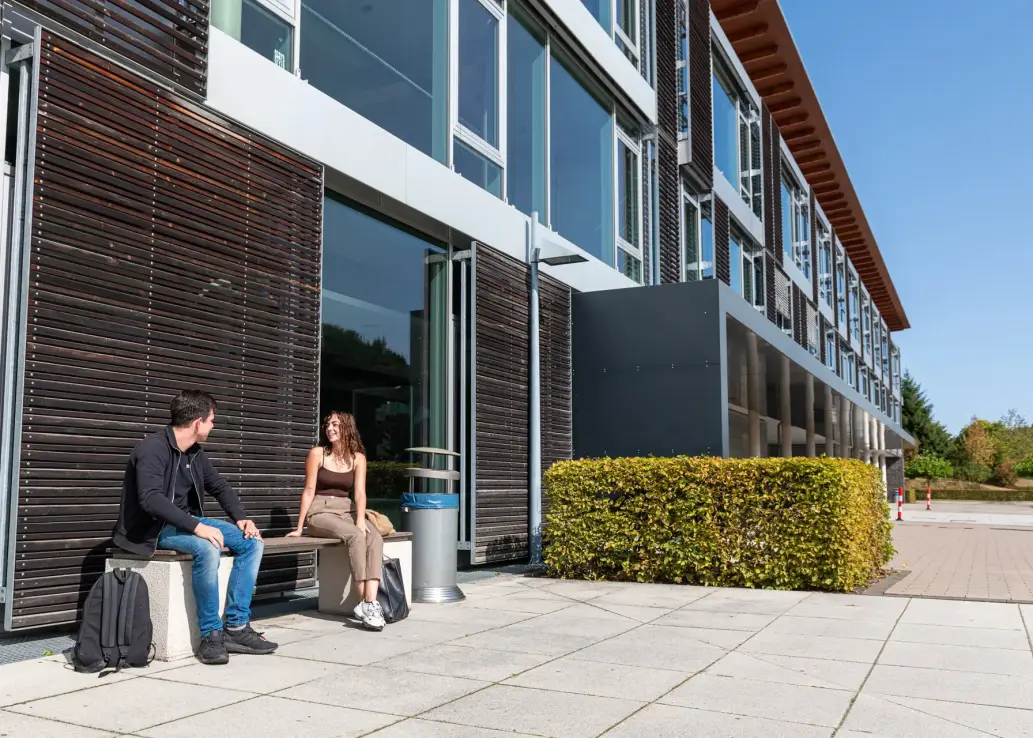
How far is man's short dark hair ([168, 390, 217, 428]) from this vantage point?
5.74 m

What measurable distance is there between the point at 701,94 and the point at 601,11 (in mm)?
4558

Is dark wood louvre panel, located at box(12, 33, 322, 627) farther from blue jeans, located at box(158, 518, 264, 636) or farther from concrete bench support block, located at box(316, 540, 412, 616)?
blue jeans, located at box(158, 518, 264, 636)

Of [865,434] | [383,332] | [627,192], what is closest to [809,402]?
[627,192]

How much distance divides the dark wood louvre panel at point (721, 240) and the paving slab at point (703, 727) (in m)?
15.7

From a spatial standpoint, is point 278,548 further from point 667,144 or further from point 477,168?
point 667,144

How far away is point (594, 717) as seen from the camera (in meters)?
4.40

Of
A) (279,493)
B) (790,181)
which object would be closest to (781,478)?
(279,493)

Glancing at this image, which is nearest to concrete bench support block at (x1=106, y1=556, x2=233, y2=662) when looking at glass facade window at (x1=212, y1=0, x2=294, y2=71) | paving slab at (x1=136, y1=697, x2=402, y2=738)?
paving slab at (x1=136, y1=697, x2=402, y2=738)

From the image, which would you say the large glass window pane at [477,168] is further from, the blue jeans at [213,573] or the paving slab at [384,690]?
the paving slab at [384,690]

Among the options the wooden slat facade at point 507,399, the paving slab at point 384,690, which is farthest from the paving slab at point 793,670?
the wooden slat facade at point 507,399

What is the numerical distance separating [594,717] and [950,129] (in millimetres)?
16606

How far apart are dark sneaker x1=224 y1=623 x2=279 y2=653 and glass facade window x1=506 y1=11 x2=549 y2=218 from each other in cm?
732

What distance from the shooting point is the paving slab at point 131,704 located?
13.8 ft

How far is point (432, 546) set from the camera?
8125 millimetres
